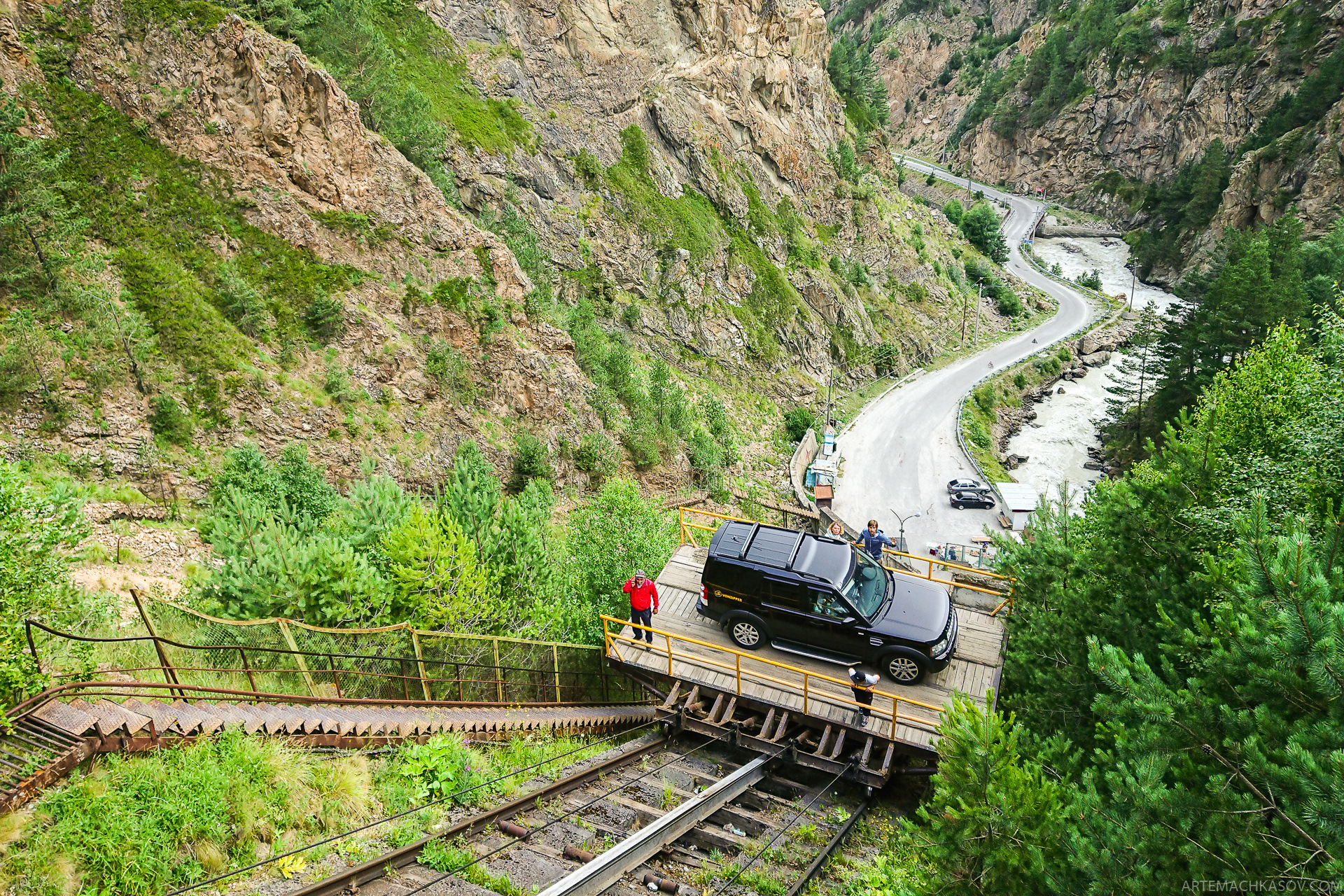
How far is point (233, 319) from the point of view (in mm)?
19188

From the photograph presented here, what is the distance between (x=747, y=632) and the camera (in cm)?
1209

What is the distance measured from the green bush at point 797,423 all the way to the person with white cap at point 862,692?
32.6m

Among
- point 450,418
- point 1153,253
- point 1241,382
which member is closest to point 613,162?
point 450,418

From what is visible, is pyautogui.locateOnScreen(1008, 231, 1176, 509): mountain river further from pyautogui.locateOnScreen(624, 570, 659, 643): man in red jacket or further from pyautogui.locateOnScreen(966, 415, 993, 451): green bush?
pyautogui.locateOnScreen(624, 570, 659, 643): man in red jacket

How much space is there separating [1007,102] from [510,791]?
139300mm

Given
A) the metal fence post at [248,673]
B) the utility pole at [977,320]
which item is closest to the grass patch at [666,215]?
the utility pole at [977,320]

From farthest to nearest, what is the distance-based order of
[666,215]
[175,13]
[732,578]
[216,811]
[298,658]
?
[666,215] → [175,13] → [732,578] → [298,658] → [216,811]

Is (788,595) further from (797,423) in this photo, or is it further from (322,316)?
(797,423)

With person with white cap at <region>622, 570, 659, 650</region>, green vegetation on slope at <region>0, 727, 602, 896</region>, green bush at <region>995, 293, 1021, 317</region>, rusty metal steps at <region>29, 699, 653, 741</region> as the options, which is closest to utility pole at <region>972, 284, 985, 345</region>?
green bush at <region>995, 293, 1021, 317</region>

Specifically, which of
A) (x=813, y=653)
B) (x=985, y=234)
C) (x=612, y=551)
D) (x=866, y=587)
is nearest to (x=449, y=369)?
(x=612, y=551)

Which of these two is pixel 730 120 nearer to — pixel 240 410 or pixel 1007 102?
pixel 240 410

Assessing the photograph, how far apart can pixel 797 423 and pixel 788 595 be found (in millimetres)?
33321

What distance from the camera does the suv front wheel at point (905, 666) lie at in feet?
35.7

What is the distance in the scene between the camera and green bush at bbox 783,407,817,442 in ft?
143
